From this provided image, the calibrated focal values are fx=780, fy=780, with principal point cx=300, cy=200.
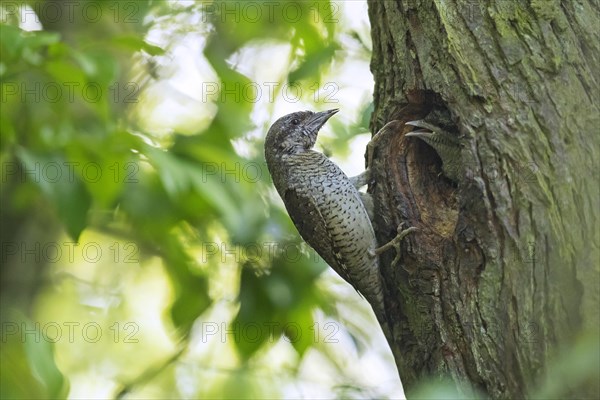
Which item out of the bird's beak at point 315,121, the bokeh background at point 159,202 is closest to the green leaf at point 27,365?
the bokeh background at point 159,202

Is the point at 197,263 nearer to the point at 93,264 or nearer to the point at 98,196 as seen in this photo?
the point at 98,196

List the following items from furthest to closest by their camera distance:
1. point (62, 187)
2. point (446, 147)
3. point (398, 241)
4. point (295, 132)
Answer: point (295, 132)
point (62, 187)
point (398, 241)
point (446, 147)

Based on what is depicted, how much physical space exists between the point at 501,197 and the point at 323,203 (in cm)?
157

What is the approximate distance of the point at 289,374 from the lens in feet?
16.3

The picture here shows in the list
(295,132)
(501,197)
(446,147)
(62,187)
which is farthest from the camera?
(295,132)

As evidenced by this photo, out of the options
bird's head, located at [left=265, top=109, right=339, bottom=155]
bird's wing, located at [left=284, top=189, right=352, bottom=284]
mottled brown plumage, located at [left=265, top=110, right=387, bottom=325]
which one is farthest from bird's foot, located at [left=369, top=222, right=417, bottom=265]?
bird's head, located at [left=265, top=109, right=339, bottom=155]

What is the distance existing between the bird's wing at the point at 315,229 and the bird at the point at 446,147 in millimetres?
990

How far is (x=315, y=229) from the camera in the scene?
4348mm

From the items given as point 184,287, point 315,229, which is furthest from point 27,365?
point 315,229

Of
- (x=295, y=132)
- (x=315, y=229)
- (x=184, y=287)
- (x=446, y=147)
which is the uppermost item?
(x=295, y=132)

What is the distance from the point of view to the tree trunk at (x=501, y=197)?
2.67 m

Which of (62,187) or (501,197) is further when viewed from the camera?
(62,187)

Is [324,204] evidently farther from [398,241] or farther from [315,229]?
[398,241]

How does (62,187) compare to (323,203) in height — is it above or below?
above
